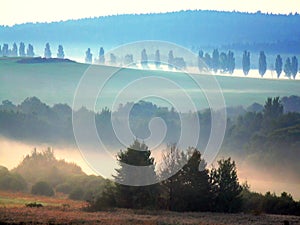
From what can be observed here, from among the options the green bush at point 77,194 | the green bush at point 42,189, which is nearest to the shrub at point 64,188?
the green bush at point 42,189

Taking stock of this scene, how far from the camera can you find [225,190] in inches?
2219

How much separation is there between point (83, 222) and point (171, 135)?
4277 inches

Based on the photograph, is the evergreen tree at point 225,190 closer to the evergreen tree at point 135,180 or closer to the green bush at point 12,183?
the evergreen tree at point 135,180

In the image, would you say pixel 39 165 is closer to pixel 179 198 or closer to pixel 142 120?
pixel 179 198

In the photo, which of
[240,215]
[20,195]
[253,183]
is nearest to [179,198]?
[240,215]

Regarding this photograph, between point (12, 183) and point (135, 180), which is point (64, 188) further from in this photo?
point (135, 180)

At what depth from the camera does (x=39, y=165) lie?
322 feet

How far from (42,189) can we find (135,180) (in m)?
22.0

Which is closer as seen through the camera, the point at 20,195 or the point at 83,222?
the point at 83,222

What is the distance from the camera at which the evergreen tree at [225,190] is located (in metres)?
55.2

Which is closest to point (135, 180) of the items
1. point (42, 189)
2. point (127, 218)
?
point (127, 218)

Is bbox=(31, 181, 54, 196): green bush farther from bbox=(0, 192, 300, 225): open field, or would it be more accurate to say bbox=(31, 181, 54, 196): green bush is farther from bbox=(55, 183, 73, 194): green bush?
bbox=(0, 192, 300, 225): open field

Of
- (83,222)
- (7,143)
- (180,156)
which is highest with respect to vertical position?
(7,143)

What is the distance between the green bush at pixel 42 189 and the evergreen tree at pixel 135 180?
1907 centimetres
